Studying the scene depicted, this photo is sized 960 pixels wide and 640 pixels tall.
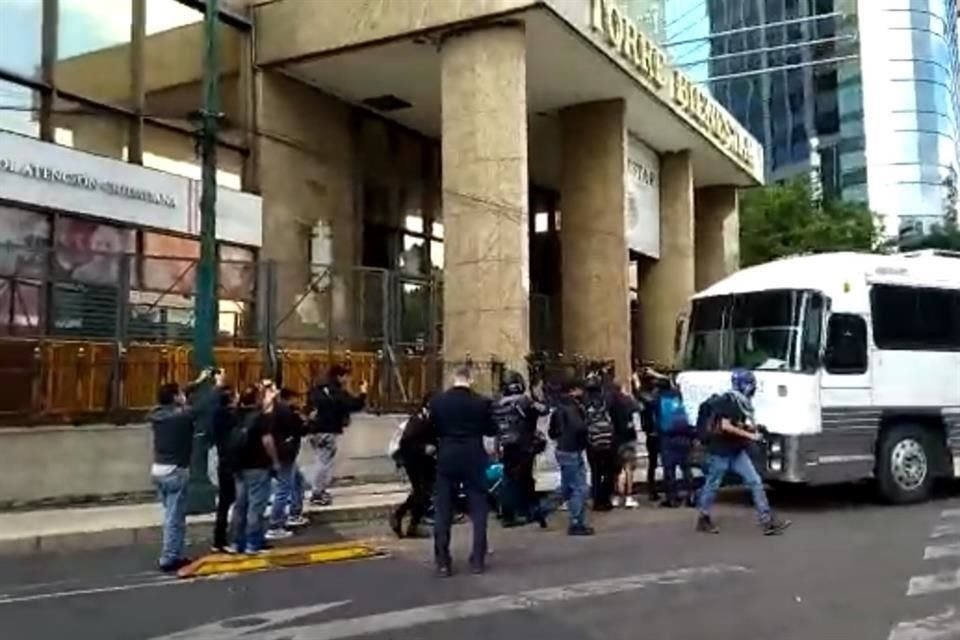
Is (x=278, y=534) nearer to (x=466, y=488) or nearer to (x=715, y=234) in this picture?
(x=466, y=488)

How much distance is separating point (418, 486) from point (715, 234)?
2521cm

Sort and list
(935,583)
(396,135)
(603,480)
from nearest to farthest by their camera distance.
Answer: (935,583) → (603,480) → (396,135)

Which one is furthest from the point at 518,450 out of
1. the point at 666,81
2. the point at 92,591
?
the point at 666,81

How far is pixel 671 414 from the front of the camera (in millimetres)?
14180

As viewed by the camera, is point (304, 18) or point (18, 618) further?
point (304, 18)

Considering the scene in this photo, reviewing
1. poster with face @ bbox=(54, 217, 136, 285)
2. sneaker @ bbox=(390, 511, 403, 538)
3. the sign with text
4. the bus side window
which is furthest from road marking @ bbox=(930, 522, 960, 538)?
the sign with text

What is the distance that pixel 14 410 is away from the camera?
524 inches

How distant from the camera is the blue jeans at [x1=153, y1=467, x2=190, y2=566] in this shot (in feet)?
31.4

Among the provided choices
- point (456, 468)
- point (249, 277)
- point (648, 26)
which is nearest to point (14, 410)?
point (249, 277)

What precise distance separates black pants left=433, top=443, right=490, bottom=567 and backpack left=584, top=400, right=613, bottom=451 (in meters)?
3.72

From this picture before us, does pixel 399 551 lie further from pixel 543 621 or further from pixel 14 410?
pixel 14 410

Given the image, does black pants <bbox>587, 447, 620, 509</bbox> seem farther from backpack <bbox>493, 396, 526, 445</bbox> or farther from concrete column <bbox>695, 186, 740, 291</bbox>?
concrete column <bbox>695, 186, 740, 291</bbox>

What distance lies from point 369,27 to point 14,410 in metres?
10.4

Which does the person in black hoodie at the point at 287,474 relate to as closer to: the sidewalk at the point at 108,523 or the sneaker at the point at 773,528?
the sidewalk at the point at 108,523
